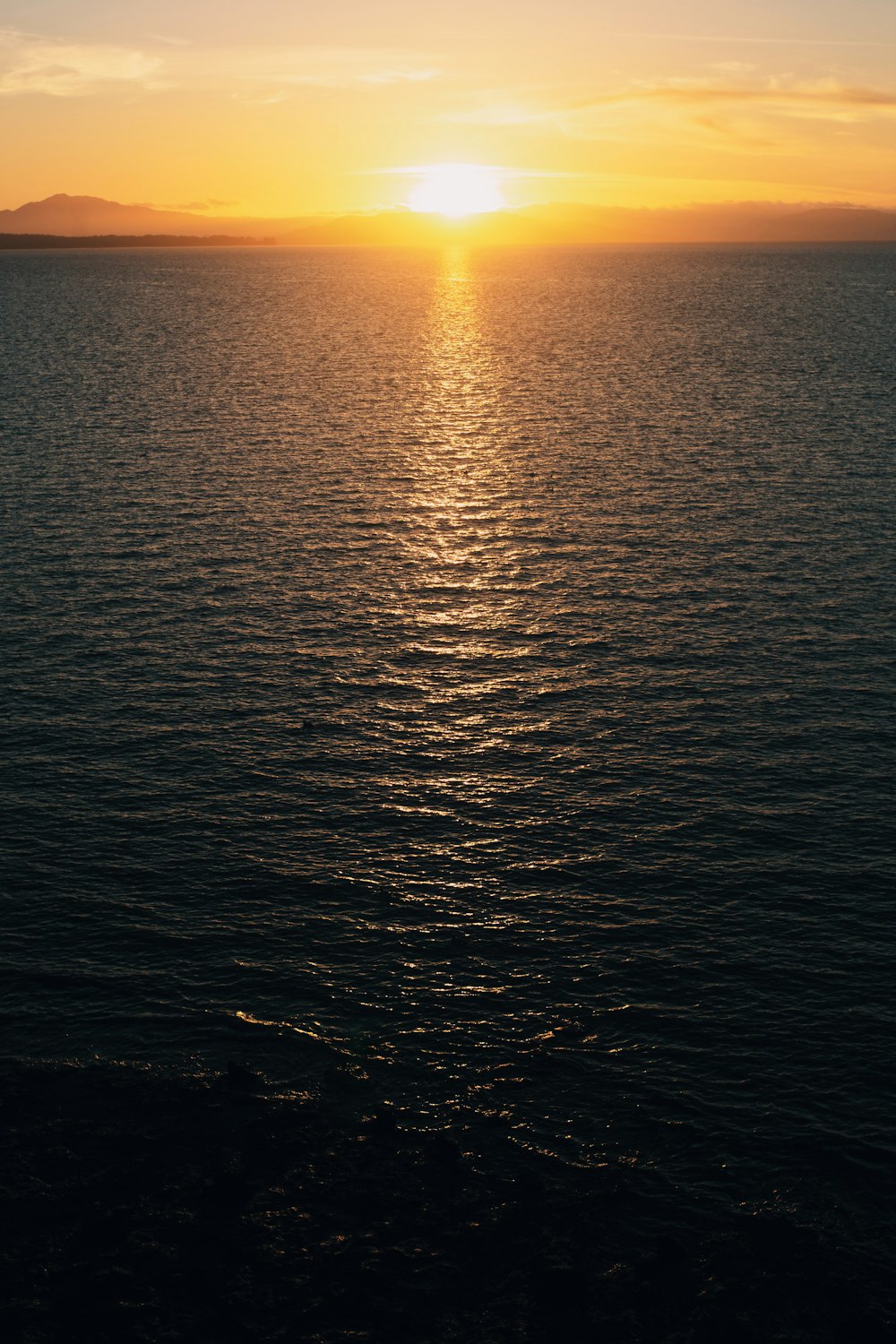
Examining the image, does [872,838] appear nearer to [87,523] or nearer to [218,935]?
[218,935]

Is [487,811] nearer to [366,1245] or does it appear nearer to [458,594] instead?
[366,1245]

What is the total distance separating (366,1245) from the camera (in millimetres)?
39375

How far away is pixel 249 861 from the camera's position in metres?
60.4

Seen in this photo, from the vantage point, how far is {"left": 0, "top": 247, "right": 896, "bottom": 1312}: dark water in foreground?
47.2 metres

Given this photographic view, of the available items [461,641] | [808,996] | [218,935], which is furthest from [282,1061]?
[461,641]

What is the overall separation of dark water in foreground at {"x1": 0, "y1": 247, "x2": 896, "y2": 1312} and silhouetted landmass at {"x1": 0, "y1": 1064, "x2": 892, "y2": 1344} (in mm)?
1886

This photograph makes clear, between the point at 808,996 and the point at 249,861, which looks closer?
the point at 808,996

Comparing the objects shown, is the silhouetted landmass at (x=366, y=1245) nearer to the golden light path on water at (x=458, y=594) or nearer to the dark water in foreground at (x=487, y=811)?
the dark water in foreground at (x=487, y=811)

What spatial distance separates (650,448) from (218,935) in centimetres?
10606

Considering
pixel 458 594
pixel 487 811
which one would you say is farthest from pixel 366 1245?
pixel 458 594

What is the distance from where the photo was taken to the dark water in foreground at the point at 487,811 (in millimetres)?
47250

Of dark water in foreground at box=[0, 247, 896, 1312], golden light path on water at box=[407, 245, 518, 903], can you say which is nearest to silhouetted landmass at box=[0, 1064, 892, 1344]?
dark water in foreground at box=[0, 247, 896, 1312]

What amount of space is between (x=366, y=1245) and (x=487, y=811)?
1102 inches

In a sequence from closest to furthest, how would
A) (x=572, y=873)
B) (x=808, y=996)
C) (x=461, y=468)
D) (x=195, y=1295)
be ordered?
1. (x=195, y=1295)
2. (x=808, y=996)
3. (x=572, y=873)
4. (x=461, y=468)
